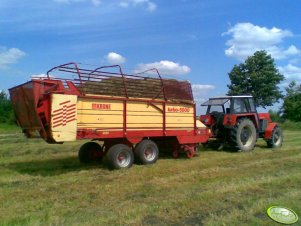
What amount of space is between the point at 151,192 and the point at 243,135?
792 cm

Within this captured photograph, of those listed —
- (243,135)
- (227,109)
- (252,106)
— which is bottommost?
(243,135)

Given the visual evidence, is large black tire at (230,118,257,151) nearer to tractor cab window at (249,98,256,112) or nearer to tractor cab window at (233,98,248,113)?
tractor cab window at (233,98,248,113)

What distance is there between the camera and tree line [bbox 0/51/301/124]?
38.4 metres

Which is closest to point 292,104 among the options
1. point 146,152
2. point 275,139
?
point 275,139

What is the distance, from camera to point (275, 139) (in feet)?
51.8

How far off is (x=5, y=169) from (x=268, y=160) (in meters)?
6.93

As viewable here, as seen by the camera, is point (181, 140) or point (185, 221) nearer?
point (185, 221)

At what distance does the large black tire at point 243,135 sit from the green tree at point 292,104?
2845cm

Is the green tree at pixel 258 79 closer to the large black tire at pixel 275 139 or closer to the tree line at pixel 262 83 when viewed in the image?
the tree line at pixel 262 83

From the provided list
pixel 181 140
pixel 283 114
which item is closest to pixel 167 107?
pixel 181 140

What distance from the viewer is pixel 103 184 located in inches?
324

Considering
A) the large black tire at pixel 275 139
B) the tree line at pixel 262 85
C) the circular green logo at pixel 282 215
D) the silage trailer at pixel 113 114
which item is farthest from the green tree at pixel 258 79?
the circular green logo at pixel 282 215

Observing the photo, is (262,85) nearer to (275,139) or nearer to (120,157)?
(275,139)

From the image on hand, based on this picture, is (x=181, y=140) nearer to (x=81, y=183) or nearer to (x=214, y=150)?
(x=214, y=150)
